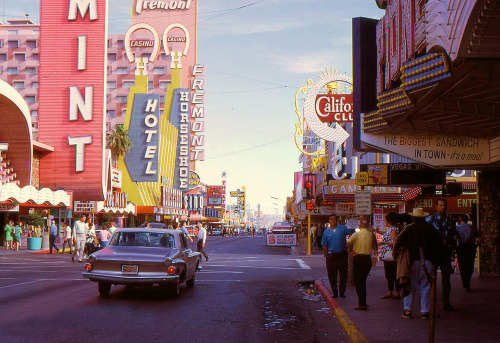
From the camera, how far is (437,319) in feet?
35.9

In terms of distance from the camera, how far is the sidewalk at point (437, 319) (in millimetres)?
9203

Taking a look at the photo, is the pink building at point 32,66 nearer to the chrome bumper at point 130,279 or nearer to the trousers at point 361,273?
the chrome bumper at point 130,279

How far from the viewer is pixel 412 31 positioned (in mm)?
12219

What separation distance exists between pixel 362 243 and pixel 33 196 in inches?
1303

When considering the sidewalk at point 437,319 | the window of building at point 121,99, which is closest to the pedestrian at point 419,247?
the sidewalk at point 437,319

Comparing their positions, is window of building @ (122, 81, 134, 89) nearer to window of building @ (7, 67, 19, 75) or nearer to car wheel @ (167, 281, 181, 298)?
window of building @ (7, 67, 19, 75)

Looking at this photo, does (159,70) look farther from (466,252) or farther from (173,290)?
(173,290)

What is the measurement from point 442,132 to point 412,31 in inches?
208

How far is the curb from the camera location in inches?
361

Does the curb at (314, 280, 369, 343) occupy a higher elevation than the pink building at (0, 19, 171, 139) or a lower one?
lower

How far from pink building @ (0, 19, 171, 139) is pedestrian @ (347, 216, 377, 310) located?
89.3 m

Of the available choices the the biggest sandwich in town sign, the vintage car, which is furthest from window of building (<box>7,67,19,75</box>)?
the vintage car

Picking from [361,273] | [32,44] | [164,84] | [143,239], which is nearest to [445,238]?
[361,273]

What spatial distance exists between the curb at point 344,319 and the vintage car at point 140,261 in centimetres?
320
